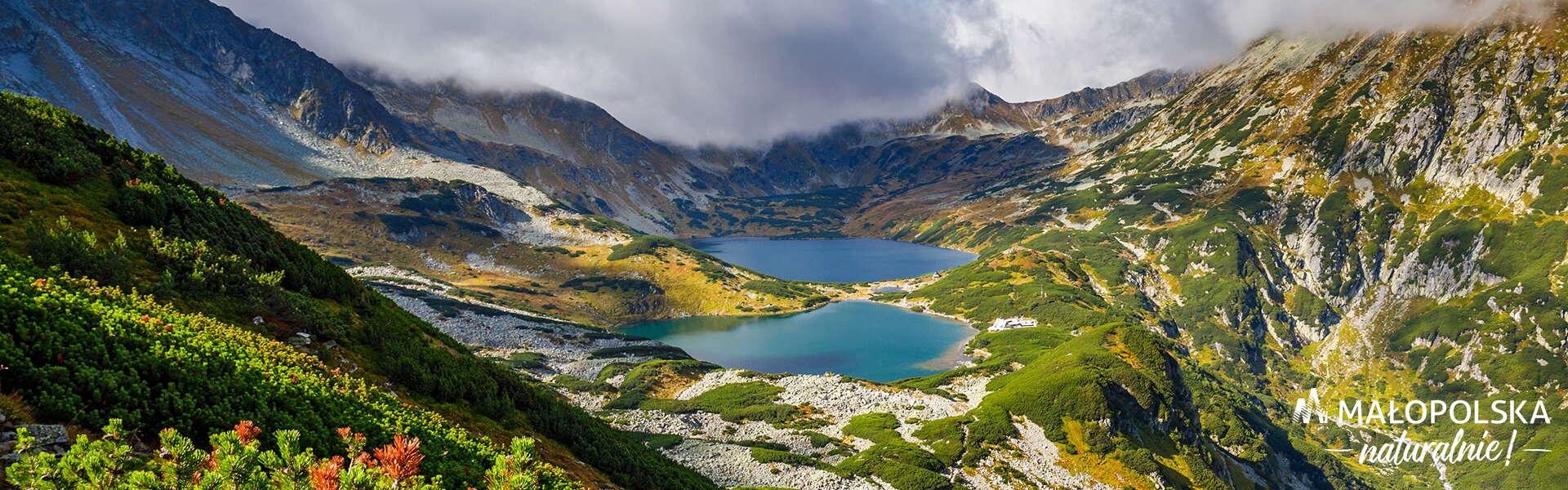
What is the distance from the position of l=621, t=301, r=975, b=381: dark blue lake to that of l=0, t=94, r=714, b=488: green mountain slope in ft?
349

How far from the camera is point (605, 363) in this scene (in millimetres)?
106250

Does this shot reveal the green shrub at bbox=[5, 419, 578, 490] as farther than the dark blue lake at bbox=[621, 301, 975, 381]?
No

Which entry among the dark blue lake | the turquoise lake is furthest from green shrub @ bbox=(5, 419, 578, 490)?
the dark blue lake

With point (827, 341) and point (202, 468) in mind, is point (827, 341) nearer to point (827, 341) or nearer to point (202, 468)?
point (827, 341)

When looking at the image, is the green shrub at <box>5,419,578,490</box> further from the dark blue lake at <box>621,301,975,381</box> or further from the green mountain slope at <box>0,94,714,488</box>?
the dark blue lake at <box>621,301,975,381</box>

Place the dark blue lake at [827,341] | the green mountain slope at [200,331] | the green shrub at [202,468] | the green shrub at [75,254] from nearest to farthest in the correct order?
the green shrub at [202,468] < the green mountain slope at [200,331] < the green shrub at [75,254] < the dark blue lake at [827,341]

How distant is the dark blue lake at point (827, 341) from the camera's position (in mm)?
134000

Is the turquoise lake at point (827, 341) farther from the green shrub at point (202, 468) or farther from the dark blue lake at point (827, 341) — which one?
the green shrub at point (202, 468)

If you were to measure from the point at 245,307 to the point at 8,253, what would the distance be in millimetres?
5565

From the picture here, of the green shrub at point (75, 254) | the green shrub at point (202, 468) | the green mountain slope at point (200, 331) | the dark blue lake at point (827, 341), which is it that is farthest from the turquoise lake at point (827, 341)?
the green shrub at point (202, 468)

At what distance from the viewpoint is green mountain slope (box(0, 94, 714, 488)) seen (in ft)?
33.6

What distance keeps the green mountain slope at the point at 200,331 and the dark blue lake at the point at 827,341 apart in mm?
106450

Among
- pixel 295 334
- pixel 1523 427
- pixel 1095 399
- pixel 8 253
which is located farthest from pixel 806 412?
pixel 1523 427

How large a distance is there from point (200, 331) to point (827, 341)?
483ft
